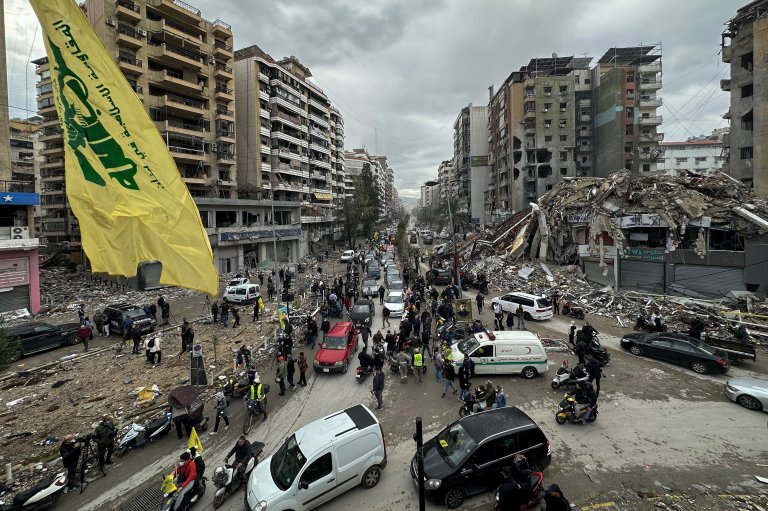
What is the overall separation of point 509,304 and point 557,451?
41.5ft

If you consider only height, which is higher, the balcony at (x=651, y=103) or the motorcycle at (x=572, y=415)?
the balcony at (x=651, y=103)

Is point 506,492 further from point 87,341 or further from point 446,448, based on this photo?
point 87,341

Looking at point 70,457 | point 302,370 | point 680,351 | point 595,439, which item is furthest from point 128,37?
point 680,351

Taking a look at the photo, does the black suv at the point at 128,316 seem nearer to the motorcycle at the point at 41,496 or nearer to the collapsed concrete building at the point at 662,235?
the motorcycle at the point at 41,496

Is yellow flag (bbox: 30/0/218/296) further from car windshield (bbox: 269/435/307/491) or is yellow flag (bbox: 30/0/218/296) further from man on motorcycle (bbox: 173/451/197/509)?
man on motorcycle (bbox: 173/451/197/509)

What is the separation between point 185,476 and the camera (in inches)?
278

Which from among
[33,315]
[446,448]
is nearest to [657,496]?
[446,448]

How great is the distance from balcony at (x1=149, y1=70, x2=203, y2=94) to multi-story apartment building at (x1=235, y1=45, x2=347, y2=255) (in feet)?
26.2

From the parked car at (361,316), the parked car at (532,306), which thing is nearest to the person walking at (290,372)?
the parked car at (361,316)

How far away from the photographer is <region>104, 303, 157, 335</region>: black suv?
17.9 metres

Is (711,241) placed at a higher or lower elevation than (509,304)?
higher

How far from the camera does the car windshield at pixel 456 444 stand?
7.22 metres

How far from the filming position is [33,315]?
74.2ft

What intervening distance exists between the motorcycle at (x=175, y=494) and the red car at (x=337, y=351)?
6.19m
